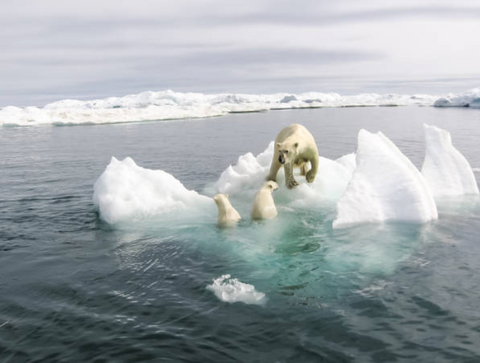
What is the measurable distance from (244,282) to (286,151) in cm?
551

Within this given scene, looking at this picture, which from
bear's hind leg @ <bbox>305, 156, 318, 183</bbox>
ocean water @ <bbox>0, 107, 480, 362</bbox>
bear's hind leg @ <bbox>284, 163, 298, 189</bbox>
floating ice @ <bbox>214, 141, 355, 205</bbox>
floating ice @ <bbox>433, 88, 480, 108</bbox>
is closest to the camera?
ocean water @ <bbox>0, 107, 480, 362</bbox>

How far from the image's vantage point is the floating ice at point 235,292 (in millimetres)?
6811

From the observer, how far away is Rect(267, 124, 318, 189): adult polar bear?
1209cm

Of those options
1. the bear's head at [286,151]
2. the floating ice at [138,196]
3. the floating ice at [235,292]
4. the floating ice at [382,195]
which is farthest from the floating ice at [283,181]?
the floating ice at [235,292]

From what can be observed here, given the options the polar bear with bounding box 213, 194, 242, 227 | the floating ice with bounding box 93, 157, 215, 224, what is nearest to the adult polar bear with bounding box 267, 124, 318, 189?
the polar bear with bounding box 213, 194, 242, 227

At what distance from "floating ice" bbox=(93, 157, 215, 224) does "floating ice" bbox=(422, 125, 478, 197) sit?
8204 millimetres

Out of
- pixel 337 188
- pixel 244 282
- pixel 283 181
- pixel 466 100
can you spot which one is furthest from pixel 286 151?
pixel 466 100

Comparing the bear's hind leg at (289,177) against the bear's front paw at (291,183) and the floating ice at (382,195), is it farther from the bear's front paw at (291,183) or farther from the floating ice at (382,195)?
the floating ice at (382,195)

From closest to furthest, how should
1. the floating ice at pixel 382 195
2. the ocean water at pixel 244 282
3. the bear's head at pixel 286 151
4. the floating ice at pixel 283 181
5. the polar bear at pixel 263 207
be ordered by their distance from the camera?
the ocean water at pixel 244 282
the floating ice at pixel 382 195
the polar bear at pixel 263 207
the bear's head at pixel 286 151
the floating ice at pixel 283 181

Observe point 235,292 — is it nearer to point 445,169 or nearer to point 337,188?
point 337,188

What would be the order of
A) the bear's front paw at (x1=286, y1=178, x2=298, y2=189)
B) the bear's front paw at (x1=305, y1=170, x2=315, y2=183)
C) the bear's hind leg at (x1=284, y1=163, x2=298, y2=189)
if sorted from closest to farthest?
the bear's hind leg at (x1=284, y1=163, x2=298, y2=189) → the bear's front paw at (x1=286, y1=178, x2=298, y2=189) → the bear's front paw at (x1=305, y1=170, x2=315, y2=183)

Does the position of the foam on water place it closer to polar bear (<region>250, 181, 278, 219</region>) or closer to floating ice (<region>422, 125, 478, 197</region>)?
floating ice (<region>422, 125, 478, 197</region>)

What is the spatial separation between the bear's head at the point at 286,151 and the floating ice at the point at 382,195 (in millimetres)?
2010

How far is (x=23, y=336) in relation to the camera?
5938mm
